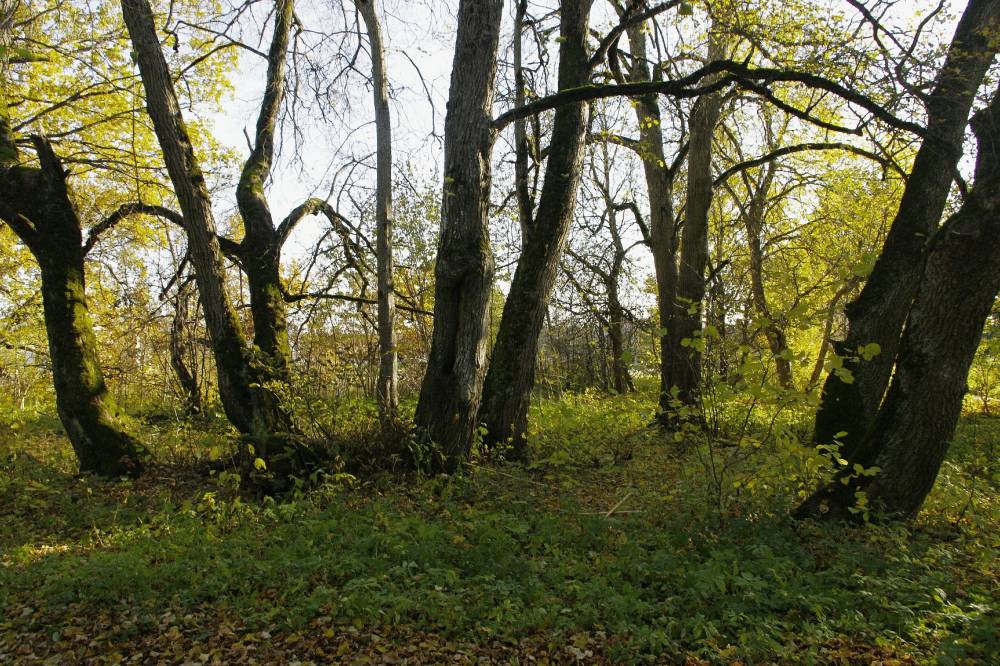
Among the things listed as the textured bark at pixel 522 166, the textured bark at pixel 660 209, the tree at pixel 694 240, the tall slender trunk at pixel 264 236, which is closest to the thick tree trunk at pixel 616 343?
the textured bark at pixel 660 209

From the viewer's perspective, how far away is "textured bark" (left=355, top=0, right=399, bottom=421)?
313 inches

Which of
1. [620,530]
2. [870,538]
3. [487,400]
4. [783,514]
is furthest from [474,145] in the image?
[870,538]

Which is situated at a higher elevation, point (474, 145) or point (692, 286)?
point (474, 145)

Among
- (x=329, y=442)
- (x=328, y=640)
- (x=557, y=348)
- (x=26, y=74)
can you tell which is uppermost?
(x=26, y=74)

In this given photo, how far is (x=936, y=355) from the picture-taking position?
185 inches

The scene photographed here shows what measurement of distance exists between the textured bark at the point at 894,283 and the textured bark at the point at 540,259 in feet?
10.8

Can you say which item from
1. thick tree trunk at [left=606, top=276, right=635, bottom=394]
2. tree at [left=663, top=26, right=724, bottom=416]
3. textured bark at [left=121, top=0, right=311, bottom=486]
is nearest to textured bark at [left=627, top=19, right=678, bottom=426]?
tree at [left=663, top=26, right=724, bottom=416]

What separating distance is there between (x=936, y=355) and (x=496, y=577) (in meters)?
3.88

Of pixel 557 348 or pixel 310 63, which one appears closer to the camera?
pixel 310 63

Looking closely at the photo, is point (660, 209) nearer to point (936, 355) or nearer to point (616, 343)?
point (616, 343)

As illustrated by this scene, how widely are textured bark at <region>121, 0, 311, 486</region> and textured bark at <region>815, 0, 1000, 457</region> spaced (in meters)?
5.79

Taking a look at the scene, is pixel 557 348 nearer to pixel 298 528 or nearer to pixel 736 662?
pixel 298 528

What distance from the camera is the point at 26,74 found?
10.5m

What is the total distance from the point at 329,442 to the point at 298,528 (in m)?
1.42
